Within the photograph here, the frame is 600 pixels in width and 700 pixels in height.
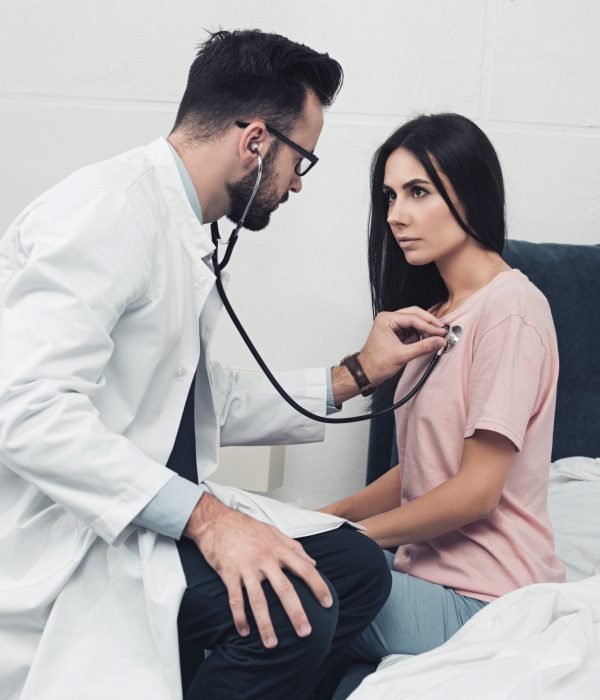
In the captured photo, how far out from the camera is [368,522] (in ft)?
4.92

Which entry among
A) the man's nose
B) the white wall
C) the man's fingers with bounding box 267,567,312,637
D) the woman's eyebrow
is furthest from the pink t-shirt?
the white wall

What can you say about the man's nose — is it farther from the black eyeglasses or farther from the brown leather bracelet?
the brown leather bracelet

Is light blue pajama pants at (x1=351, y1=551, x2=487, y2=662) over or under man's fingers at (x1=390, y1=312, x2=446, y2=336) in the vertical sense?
under

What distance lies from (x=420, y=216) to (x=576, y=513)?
0.74 meters

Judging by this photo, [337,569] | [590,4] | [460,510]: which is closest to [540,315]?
[460,510]

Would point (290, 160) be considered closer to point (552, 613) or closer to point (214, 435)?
point (214, 435)

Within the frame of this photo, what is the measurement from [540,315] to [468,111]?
1014 millimetres

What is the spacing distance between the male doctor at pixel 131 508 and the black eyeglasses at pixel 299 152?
0.03 metres

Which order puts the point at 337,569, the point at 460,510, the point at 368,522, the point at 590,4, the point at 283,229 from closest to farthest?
the point at 337,569 → the point at 460,510 → the point at 368,522 → the point at 590,4 → the point at 283,229

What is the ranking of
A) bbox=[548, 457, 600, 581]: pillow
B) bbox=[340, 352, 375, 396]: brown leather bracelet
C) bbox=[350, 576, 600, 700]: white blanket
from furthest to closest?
bbox=[548, 457, 600, 581]: pillow, bbox=[340, 352, 375, 396]: brown leather bracelet, bbox=[350, 576, 600, 700]: white blanket

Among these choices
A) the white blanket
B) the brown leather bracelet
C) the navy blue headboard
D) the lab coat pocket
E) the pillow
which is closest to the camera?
the white blanket

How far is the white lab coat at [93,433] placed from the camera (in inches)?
41.7

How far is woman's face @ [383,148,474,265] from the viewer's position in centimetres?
155

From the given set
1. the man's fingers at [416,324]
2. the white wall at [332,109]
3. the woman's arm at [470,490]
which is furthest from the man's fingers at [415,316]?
the white wall at [332,109]
